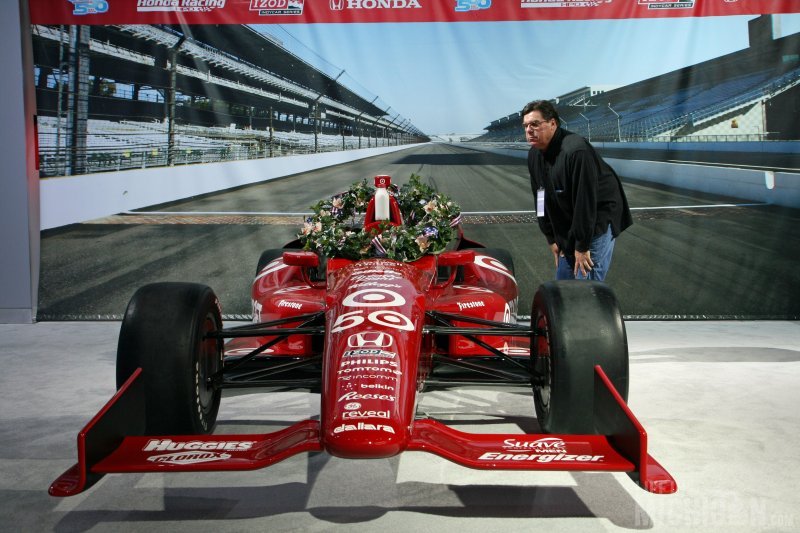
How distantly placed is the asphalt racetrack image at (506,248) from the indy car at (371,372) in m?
2.61

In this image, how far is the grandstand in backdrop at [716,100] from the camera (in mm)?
6711

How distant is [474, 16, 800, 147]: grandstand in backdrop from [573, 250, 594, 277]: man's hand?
11.4 feet

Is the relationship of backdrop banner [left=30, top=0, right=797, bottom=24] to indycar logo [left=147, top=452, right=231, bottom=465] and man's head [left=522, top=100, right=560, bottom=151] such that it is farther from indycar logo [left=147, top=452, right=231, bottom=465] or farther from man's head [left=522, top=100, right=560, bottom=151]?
indycar logo [left=147, top=452, right=231, bottom=465]

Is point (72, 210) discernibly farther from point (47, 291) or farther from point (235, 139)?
point (235, 139)

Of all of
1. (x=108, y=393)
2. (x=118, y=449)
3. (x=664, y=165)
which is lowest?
(x=108, y=393)

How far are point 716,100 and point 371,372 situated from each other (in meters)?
5.45

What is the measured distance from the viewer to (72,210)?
6977 mm

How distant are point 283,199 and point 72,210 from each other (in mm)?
1863

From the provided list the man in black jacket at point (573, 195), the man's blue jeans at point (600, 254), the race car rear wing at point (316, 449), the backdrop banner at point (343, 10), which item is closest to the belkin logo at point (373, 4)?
the backdrop banner at point (343, 10)

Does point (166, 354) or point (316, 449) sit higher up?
point (166, 354)

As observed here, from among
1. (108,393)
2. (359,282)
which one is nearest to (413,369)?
(359,282)

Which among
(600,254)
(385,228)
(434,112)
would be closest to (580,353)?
(600,254)

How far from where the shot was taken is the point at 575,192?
3.96 meters

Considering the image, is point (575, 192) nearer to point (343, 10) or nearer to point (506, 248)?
point (506, 248)
